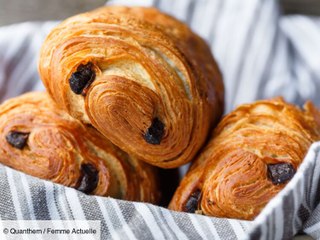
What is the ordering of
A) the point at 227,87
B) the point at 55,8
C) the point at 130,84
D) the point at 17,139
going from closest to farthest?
the point at 130,84, the point at 17,139, the point at 227,87, the point at 55,8

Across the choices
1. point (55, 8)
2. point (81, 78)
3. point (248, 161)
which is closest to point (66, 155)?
point (81, 78)

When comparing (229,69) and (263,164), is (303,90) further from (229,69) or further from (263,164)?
(263,164)

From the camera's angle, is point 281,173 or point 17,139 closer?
point 281,173

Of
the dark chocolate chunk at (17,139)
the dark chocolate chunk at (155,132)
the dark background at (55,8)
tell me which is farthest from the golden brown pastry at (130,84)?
the dark background at (55,8)

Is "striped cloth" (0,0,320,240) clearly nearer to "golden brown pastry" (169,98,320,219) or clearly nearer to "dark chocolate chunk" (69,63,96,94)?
"golden brown pastry" (169,98,320,219)

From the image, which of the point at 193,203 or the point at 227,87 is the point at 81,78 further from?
the point at 227,87

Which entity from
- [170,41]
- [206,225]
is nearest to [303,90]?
[170,41]

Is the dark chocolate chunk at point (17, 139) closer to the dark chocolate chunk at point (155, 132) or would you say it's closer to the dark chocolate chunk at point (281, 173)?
the dark chocolate chunk at point (155, 132)
